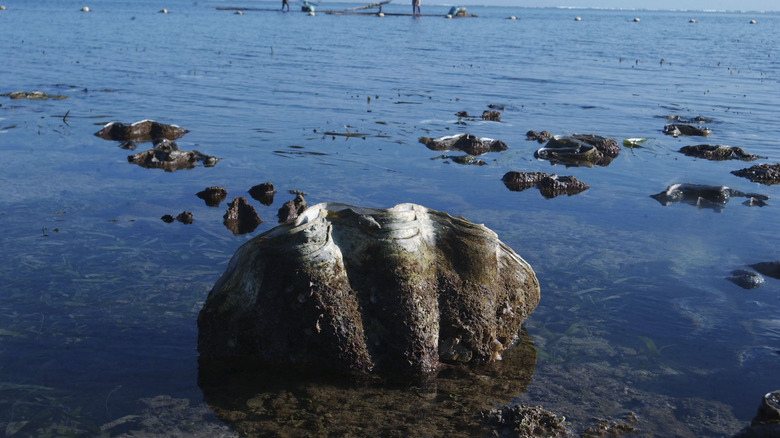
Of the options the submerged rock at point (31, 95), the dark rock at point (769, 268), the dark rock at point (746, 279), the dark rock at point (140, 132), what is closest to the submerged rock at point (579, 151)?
the dark rock at point (769, 268)

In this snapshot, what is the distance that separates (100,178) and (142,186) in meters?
0.87

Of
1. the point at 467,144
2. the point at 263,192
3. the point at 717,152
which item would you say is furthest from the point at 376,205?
the point at 717,152

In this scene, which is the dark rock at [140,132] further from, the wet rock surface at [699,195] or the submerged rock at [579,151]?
the wet rock surface at [699,195]

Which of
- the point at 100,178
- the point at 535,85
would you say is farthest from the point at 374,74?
the point at 100,178

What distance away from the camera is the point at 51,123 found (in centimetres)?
1605

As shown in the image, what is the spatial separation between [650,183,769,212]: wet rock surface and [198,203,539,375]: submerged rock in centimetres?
638

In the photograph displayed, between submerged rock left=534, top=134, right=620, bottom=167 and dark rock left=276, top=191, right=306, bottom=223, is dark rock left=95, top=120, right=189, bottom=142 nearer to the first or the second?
dark rock left=276, top=191, right=306, bottom=223

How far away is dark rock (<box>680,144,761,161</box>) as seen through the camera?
1439cm

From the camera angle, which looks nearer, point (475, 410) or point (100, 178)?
point (475, 410)

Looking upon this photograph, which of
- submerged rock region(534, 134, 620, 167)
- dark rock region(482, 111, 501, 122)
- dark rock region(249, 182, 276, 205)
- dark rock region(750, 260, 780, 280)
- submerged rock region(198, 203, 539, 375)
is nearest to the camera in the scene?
submerged rock region(198, 203, 539, 375)

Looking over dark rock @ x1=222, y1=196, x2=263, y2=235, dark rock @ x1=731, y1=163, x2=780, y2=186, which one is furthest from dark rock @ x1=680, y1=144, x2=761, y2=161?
dark rock @ x1=222, y1=196, x2=263, y2=235

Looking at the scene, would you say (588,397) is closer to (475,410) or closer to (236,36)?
(475,410)

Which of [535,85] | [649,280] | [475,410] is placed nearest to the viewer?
[475,410]

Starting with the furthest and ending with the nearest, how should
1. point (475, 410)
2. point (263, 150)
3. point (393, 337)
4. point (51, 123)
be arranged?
point (51, 123) → point (263, 150) → point (393, 337) → point (475, 410)
